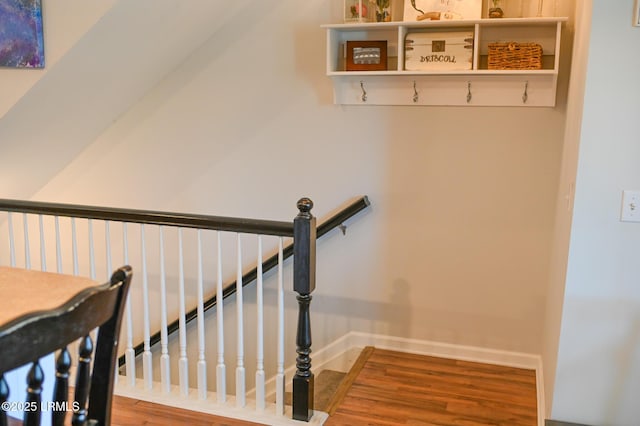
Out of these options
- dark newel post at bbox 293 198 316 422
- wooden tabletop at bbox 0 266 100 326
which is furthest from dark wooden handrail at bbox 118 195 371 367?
wooden tabletop at bbox 0 266 100 326

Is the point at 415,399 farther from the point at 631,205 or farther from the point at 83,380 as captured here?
the point at 83,380

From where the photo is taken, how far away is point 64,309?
103 cm

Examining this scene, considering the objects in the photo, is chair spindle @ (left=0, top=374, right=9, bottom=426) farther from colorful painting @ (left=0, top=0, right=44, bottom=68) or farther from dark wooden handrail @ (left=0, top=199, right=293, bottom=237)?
colorful painting @ (left=0, top=0, right=44, bottom=68)

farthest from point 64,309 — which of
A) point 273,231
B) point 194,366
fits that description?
point 194,366

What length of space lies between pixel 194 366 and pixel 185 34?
2031mm

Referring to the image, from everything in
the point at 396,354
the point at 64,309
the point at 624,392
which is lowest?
the point at 396,354

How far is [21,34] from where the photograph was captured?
2920 millimetres

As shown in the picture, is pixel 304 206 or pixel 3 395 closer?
pixel 3 395

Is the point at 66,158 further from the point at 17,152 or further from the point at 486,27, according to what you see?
the point at 486,27

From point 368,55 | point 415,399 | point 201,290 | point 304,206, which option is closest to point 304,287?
point 304,206

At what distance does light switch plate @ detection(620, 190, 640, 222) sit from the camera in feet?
6.69

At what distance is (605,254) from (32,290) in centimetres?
181

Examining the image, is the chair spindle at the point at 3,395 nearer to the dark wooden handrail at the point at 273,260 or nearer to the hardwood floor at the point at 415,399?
the hardwood floor at the point at 415,399

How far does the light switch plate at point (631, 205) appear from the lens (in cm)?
204
